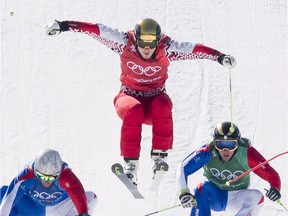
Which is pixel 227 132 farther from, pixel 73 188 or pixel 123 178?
pixel 73 188

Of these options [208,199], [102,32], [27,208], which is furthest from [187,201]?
[102,32]

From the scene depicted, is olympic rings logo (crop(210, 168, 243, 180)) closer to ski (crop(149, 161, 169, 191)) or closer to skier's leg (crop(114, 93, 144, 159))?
ski (crop(149, 161, 169, 191))

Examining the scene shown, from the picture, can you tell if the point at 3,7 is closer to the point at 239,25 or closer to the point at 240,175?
the point at 239,25

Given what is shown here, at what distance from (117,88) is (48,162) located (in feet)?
12.9

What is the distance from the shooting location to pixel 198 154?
962 cm

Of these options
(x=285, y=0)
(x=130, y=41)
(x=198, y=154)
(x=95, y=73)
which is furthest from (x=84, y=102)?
(x=285, y=0)

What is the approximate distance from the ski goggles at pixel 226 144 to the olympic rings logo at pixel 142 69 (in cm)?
126

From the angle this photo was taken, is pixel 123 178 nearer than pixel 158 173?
Yes

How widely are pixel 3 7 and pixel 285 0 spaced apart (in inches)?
174

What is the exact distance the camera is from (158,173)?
400 inches

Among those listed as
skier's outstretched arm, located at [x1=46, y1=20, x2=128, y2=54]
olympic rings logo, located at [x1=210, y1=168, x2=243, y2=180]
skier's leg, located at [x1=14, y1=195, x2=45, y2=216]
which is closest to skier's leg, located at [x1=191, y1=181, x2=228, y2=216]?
olympic rings logo, located at [x1=210, y1=168, x2=243, y2=180]

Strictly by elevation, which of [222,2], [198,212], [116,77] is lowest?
[198,212]

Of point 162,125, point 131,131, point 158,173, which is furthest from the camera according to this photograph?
point 158,173

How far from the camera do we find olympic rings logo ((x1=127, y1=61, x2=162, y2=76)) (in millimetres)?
10312
